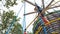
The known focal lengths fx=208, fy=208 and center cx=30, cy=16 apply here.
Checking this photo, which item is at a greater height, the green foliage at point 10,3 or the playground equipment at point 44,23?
the green foliage at point 10,3

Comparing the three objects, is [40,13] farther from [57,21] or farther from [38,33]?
[38,33]

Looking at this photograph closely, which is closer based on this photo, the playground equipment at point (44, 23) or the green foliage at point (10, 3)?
the playground equipment at point (44, 23)

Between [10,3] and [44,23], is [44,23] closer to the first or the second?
[44,23]

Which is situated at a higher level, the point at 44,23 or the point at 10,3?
the point at 10,3

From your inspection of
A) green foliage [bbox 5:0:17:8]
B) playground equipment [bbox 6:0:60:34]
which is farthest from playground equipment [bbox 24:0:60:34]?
green foliage [bbox 5:0:17:8]

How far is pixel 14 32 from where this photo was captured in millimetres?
9148

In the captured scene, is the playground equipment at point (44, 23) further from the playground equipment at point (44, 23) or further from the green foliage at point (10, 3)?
the green foliage at point (10, 3)

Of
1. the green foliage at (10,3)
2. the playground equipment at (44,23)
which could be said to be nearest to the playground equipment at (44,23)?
the playground equipment at (44,23)

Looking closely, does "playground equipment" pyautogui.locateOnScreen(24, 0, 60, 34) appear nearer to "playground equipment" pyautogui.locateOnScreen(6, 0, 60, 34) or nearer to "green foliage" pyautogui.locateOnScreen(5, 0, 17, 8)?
"playground equipment" pyautogui.locateOnScreen(6, 0, 60, 34)

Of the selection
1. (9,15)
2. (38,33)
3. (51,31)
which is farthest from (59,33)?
(9,15)

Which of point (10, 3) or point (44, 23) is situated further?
point (10, 3)

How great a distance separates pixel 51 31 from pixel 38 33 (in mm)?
366

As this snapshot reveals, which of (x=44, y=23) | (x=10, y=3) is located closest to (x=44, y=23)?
(x=44, y=23)

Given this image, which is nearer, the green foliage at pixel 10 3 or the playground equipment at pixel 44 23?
the playground equipment at pixel 44 23
